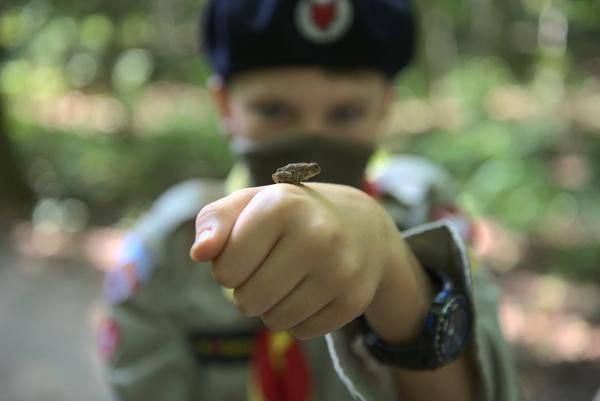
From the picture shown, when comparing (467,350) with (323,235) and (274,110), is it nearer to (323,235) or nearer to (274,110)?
(323,235)

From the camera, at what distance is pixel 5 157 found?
4168 millimetres

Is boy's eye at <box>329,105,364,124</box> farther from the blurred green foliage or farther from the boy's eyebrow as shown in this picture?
the blurred green foliage

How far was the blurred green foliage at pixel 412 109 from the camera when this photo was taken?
338 centimetres

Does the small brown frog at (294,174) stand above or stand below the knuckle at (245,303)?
above

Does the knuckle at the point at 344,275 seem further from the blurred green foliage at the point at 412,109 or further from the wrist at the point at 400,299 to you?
the blurred green foliage at the point at 412,109

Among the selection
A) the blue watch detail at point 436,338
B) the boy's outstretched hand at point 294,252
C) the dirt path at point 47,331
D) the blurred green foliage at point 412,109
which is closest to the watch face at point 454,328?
the blue watch detail at point 436,338

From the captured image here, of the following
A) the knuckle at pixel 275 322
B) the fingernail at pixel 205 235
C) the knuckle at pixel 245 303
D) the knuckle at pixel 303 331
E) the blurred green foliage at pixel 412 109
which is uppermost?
the fingernail at pixel 205 235

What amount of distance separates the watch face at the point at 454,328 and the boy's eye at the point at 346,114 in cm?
40

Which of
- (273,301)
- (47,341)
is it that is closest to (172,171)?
(47,341)

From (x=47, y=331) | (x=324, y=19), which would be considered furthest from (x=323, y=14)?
(x=47, y=331)

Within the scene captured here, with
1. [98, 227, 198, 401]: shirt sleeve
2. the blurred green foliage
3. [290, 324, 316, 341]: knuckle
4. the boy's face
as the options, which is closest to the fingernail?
[290, 324, 316, 341]: knuckle

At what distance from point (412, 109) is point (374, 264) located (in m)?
5.47

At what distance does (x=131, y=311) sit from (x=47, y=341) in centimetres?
206

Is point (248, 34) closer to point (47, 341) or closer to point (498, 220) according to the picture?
point (47, 341)
